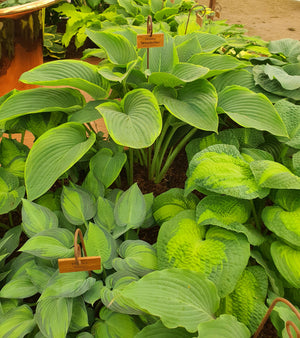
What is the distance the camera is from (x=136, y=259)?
0.90 m

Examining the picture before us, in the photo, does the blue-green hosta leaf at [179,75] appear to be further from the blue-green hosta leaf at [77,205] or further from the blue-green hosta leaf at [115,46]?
the blue-green hosta leaf at [77,205]

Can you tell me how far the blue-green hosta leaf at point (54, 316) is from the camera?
0.76 metres

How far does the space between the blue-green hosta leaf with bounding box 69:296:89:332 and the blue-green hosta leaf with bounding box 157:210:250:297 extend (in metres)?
0.21

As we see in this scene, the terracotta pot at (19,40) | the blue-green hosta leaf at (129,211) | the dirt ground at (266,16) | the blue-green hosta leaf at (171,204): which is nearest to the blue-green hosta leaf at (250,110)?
the blue-green hosta leaf at (171,204)

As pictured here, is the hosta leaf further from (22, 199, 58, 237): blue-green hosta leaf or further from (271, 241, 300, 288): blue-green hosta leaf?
(271, 241, 300, 288): blue-green hosta leaf

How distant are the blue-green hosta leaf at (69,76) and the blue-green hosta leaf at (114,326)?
0.69 metres

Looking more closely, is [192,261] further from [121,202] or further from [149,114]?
[149,114]

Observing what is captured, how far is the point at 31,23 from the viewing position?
200cm

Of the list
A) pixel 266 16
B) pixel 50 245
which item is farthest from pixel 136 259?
pixel 266 16

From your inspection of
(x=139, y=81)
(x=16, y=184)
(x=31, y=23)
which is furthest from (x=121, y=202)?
(x=31, y=23)

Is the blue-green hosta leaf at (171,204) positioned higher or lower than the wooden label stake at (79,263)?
lower

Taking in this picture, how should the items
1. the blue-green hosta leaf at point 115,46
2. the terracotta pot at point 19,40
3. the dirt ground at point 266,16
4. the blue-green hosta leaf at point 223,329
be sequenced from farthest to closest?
1. the dirt ground at point 266,16
2. the terracotta pot at point 19,40
3. the blue-green hosta leaf at point 115,46
4. the blue-green hosta leaf at point 223,329

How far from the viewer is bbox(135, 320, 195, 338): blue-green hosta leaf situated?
0.75 metres

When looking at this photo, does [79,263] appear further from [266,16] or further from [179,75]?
[266,16]
